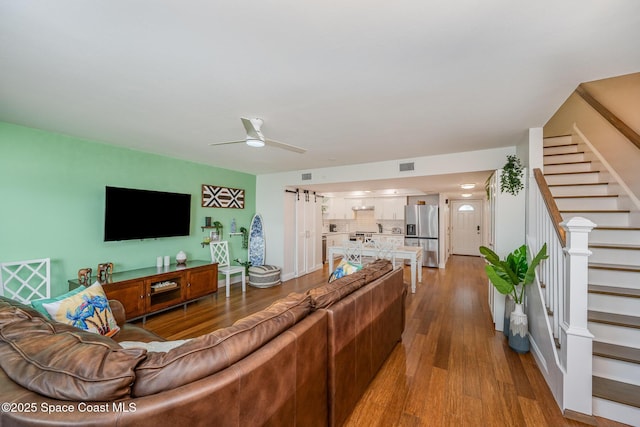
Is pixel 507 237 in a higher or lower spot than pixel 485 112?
lower

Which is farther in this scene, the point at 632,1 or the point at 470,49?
the point at 470,49

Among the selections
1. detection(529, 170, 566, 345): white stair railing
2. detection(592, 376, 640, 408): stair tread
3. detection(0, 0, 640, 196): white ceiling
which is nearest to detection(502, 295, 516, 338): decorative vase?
detection(529, 170, 566, 345): white stair railing

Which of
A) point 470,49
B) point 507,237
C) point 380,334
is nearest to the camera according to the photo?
point 470,49

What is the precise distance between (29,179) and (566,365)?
18.1 feet

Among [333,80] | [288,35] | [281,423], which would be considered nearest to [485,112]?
[333,80]

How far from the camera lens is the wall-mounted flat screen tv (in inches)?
136

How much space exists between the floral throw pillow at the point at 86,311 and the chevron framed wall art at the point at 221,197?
293 centimetres

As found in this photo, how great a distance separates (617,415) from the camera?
1.74 meters

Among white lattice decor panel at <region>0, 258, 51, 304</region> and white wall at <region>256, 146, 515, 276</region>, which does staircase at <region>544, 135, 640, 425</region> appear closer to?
white wall at <region>256, 146, 515, 276</region>

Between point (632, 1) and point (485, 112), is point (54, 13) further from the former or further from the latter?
Result: point (485, 112)

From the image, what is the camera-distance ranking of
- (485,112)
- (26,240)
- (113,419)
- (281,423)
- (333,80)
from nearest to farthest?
(113,419) → (281,423) → (333,80) → (485,112) → (26,240)

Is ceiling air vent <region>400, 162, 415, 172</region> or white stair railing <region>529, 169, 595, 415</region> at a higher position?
ceiling air vent <region>400, 162, 415, 172</region>

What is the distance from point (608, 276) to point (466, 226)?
7.07 meters

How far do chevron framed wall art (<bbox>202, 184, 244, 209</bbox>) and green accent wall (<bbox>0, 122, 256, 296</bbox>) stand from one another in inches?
19.4
